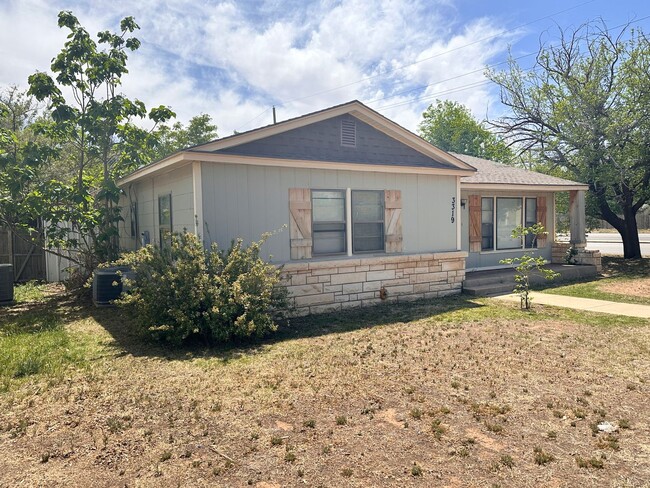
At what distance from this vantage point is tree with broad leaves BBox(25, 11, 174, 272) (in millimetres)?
9805

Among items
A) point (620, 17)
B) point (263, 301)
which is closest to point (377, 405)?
→ point (263, 301)

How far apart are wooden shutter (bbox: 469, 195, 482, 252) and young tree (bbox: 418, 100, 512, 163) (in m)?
26.1

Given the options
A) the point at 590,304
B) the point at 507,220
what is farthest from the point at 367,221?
the point at 507,220

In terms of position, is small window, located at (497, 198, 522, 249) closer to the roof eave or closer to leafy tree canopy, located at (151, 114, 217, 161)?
the roof eave

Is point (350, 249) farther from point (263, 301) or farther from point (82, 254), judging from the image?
point (82, 254)

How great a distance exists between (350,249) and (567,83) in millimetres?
12213

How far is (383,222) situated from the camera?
9195 mm

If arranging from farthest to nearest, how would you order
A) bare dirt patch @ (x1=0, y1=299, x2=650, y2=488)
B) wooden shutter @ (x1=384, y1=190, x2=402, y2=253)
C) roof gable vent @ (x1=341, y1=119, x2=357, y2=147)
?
wooden shutter @ (x1=384, y1=190, x2=402, y2=253), roof gable vent @ (x1=341, y1=119, x2=357, y2=147), bare dirt patch @ (x1=0, y1=299, x2=650, y2=488)

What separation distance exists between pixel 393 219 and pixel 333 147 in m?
1.87

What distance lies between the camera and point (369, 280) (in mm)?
9000

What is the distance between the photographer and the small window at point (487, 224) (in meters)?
13.1

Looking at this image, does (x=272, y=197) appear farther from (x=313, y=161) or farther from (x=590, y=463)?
(x=590, y=463)

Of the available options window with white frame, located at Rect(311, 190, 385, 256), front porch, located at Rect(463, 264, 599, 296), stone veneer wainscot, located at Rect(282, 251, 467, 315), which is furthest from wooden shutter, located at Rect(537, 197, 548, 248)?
window with white frame, located at Rect(311, 190, 385, 256)

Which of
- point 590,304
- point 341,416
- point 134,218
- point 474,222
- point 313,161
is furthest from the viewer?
point 474,222
